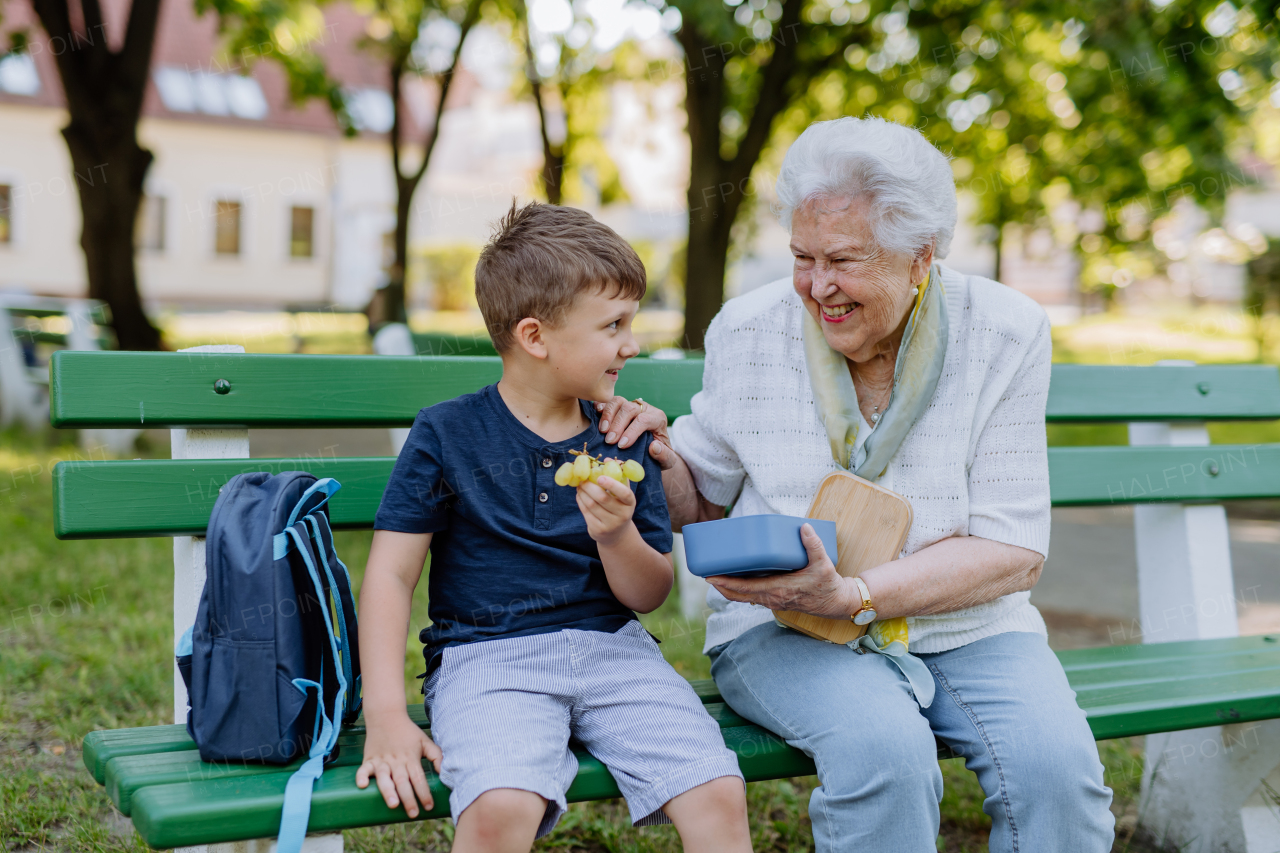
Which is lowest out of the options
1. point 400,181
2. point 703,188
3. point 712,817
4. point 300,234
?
point 712,817

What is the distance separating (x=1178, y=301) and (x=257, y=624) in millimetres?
26938

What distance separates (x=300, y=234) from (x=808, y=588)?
29372mm

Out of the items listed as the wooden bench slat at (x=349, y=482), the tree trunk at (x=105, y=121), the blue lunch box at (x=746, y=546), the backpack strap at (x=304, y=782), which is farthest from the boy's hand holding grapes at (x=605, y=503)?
the tree trunk at (x=105, y=121)

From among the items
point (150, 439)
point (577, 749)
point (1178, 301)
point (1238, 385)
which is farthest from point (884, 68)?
point (1178, 301)

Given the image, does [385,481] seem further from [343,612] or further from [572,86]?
[572,86]

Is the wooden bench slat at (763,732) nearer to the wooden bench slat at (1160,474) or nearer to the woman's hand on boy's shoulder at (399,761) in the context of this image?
the woman's hand on boy's shoulder at (399,761)

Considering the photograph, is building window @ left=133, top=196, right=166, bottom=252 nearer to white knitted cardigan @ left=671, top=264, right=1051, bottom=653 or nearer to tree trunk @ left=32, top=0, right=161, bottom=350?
tree trunk @ left=32, top=0, right=161, bottom=350

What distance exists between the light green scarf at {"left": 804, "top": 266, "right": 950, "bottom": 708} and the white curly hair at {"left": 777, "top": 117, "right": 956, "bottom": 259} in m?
0.15

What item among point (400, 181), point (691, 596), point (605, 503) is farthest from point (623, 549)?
point (400, 181)

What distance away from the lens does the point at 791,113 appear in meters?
12.8

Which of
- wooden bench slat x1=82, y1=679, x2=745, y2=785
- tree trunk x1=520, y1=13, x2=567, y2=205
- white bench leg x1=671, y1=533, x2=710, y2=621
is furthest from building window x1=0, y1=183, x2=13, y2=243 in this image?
wooden bench slat x1=82, y1=679, x2=745, y2=785

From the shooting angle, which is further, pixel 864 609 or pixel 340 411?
pixel 340 411

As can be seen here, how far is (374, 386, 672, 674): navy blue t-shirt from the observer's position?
1909mm

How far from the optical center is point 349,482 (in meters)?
2.23
